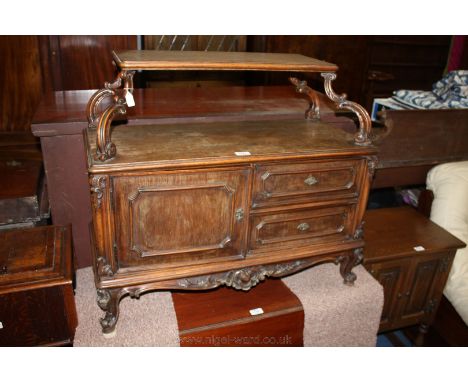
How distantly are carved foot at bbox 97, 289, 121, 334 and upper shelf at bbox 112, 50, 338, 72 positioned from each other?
82 centimetres

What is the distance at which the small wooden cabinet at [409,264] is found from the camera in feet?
7.13

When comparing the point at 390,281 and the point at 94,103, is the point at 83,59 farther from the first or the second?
the point at 390,281

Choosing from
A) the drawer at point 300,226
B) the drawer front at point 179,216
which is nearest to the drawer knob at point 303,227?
the drawer at point 300,226

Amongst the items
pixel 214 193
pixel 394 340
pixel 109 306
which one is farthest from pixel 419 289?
pixel 109 306

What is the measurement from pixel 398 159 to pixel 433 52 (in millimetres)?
3342

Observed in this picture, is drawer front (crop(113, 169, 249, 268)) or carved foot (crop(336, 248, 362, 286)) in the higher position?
drawer front (crop(113, 169, 249, 268))

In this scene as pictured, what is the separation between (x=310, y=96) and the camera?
6.57ft

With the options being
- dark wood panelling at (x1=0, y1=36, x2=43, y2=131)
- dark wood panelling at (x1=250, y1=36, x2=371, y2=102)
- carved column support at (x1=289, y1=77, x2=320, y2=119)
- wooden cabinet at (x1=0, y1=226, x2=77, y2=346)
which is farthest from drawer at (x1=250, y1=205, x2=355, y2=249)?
dark wood panelling at (x1=250, y1=36, x2=371, y2=102)

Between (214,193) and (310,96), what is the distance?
79 cm

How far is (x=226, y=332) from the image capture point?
69.6 inches

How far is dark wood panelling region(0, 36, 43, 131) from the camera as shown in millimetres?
2682

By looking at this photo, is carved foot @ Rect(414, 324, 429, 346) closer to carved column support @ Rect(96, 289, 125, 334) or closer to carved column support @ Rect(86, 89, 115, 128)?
carved column support @ Rect(96, 289, 125, 334)

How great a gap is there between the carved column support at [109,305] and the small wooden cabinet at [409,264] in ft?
3.97

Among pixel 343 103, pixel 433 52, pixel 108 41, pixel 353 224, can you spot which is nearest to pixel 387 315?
pixel 353 224
